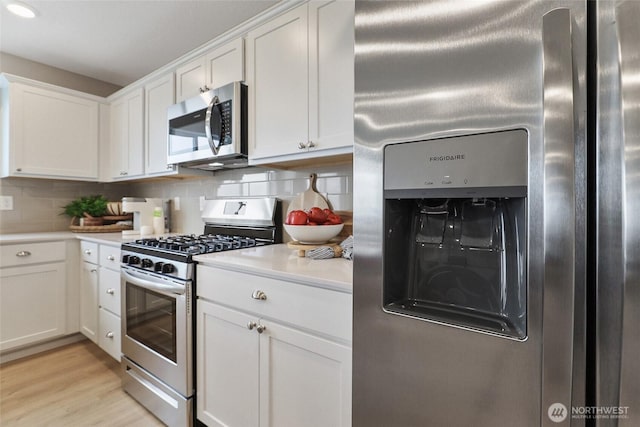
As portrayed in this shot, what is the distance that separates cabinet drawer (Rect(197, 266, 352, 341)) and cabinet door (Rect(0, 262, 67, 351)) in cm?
175

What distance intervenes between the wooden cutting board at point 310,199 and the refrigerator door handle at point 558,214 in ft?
4.12

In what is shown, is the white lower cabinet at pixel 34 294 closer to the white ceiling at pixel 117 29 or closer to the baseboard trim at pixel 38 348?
the baseboard trim at pixel 38 348

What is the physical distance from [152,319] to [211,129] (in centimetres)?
111

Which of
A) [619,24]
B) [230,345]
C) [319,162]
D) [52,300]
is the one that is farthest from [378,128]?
[52,300]

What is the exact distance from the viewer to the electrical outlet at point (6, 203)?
259cm

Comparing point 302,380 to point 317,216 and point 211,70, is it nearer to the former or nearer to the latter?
point 317,216

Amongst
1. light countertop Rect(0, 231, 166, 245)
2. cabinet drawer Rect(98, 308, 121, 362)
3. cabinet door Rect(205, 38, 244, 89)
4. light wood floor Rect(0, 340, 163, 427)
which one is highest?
cabinet door Rect(205, 38, 244, 89)

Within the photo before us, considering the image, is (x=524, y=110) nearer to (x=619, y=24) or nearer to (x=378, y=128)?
(x=619, y=24)

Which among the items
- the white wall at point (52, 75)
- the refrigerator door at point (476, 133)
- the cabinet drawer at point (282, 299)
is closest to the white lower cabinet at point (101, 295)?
the cabinet drawer at point (282, 299)

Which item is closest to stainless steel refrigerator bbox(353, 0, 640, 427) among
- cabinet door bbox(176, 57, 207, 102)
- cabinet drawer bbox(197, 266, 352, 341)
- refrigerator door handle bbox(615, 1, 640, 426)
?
refrigerator door handle bbox(615, 1, 640, 426)

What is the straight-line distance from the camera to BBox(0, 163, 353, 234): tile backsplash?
6.04 feet

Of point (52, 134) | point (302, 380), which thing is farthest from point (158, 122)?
point (302, 380)

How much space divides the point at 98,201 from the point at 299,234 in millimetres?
2317

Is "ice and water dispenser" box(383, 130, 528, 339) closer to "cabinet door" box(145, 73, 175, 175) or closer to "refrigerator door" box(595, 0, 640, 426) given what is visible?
"refrigerator door" box(595, 0, 640, 426)
